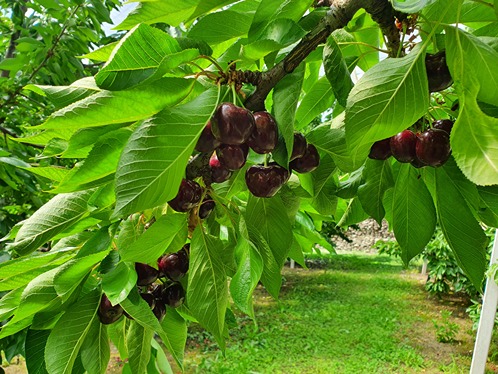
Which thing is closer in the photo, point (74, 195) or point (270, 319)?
point (74, 195)

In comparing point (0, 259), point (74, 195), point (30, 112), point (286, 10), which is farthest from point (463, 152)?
point (30, 112)

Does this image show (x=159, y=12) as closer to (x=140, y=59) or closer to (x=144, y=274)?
(x=140, y=59)

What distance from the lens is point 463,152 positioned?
39 cm

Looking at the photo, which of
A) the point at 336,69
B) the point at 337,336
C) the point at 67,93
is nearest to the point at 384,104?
the point at 336,69

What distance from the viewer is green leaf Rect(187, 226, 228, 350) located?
0.50 meters

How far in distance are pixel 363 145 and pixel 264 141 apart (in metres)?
0.09

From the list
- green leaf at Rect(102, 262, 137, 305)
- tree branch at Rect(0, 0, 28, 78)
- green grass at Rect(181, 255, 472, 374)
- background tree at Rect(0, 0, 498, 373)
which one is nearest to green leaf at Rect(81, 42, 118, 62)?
background tree at Rect(0, 0, 498, 373)

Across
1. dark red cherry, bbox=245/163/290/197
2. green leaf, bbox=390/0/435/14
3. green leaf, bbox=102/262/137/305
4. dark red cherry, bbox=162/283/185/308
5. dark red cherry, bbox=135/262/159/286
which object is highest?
green leaf, bbox=390/0/435/14

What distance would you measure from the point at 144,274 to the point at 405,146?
331 mm

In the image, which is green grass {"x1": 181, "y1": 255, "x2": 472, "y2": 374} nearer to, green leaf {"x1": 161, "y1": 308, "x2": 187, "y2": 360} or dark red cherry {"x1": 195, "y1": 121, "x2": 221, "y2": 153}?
green leaf {"x1": 161, "y1": 308, "x2": 187, "y2": 360}

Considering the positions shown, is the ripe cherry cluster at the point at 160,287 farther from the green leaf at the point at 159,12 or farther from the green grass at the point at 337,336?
the green grass at the point at 337,336

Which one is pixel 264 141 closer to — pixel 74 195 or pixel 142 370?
pixel 74 195

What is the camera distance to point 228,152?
0.44m

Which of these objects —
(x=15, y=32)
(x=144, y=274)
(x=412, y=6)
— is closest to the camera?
(x=412, y=6)
